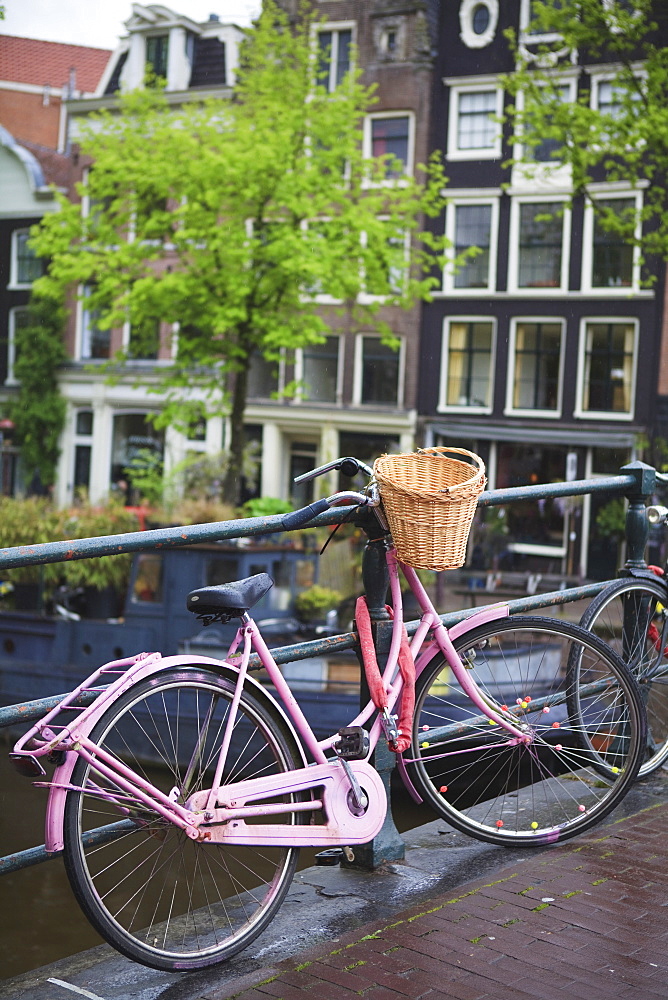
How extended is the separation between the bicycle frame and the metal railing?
46 mm

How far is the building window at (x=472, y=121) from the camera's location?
19438 millimetres

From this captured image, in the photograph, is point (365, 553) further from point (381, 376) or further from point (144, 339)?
point (381, 376)

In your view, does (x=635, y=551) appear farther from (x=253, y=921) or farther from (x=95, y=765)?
(x=95, y=765)

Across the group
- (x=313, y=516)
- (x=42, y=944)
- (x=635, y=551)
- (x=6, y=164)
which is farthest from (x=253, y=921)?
(x=6, y=164)

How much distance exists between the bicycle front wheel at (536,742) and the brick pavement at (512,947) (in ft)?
0.59

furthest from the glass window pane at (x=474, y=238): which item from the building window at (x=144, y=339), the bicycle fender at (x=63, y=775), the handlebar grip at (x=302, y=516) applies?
the bicycle fender at (x=63, y=775)

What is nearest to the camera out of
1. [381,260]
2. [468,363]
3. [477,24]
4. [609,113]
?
[609,113]

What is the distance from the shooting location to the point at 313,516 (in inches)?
84.7

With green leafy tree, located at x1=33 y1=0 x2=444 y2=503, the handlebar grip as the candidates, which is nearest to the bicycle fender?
the handlebar grip

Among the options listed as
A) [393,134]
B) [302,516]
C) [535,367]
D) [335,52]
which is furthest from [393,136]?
[302,516]

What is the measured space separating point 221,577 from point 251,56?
362 inches

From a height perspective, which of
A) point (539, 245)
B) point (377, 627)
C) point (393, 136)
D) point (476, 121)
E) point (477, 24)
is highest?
point (477, 24)

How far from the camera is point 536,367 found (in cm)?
1922

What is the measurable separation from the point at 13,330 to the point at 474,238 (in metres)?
9.26
